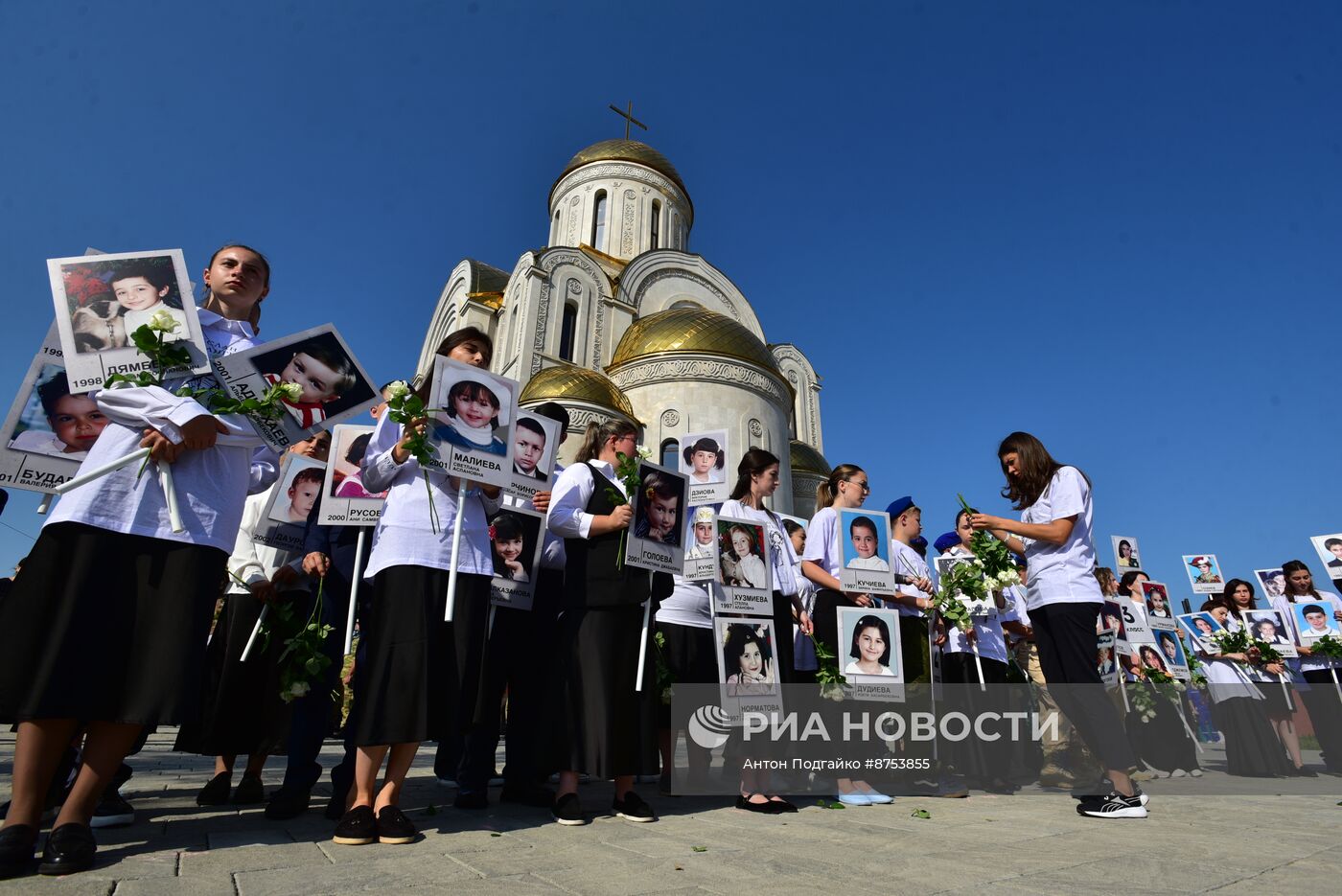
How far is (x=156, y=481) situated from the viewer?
2.75 m

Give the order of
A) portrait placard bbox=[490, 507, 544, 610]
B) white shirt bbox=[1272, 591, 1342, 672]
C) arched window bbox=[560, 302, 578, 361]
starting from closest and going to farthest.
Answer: portrait placard bbox=[490, 507, 544, 610]
white shirt bbox=[1272, 591, 1342, 672]
arched window bbox=[560, 302, 578, 361]

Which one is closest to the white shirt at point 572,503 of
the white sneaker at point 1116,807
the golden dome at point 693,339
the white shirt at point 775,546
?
the white shirt at point 775,546

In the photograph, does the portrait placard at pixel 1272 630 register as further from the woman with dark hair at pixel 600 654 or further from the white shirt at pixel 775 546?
the woman with dark hair at pixel 600 654

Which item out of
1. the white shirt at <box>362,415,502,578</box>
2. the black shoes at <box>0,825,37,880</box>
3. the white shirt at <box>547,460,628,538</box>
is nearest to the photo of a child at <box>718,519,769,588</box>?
the white shirt at <box>547,460,628,538</box>

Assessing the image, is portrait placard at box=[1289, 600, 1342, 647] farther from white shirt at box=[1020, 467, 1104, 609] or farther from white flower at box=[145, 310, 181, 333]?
white flower at box=[145, 310, 181, 333]

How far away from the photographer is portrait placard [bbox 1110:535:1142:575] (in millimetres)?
8531

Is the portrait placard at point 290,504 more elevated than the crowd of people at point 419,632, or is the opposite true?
the portrait placard at point 290,504

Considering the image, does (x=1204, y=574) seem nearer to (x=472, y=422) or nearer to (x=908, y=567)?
(x=908, y=567)

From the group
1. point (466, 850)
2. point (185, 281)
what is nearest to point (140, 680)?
point (466, 850)

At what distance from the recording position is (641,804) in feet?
11.7

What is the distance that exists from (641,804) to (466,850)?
3.61 feet

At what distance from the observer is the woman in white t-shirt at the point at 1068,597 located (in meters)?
3.79

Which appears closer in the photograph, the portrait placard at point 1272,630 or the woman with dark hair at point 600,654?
the woman with dark hair at point 600,654

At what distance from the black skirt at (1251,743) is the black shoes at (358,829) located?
8217mm
